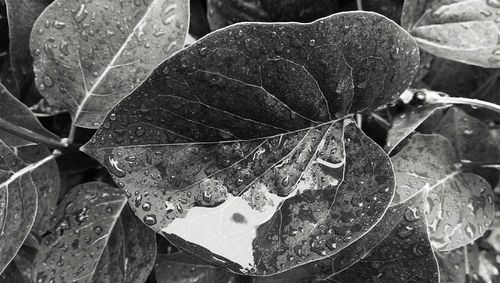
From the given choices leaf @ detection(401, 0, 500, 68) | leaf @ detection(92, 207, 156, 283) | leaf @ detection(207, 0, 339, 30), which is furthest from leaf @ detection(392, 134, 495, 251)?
leaf @ detection(92, 207, 156, 283)

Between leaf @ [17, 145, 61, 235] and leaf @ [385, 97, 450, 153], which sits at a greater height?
leaf @ [385, 97, 450, 153]

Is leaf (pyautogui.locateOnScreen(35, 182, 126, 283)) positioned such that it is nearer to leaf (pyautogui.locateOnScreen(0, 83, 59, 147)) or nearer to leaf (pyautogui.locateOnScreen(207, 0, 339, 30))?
leaf (pyautogui.locateOnScreen(0, 83, 59, 147))

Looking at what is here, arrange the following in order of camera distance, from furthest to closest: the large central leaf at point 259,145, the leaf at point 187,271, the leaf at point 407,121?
the leaf at point 187,271, the leaf at point 407,121, the large central leaf at point 259,145

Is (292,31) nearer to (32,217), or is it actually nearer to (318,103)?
(318,103)

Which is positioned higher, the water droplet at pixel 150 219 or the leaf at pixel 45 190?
the water droplet at pixel 150 219

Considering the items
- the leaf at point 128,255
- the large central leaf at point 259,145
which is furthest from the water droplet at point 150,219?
the leaf at point 128,255

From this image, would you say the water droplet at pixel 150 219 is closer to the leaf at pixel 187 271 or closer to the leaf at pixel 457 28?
the leaf at pixel 187 271

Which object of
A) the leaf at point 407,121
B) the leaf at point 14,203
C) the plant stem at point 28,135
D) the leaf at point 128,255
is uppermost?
the plant stem at point 28,135

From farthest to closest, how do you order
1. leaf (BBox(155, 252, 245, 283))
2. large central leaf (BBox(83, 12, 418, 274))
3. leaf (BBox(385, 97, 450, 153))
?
leaf (BBox(155, 252, 245, 283)), leaf (BBox(385, 97, 450, 153)), large central leaf (BBox(83, 12, 418, 274))
